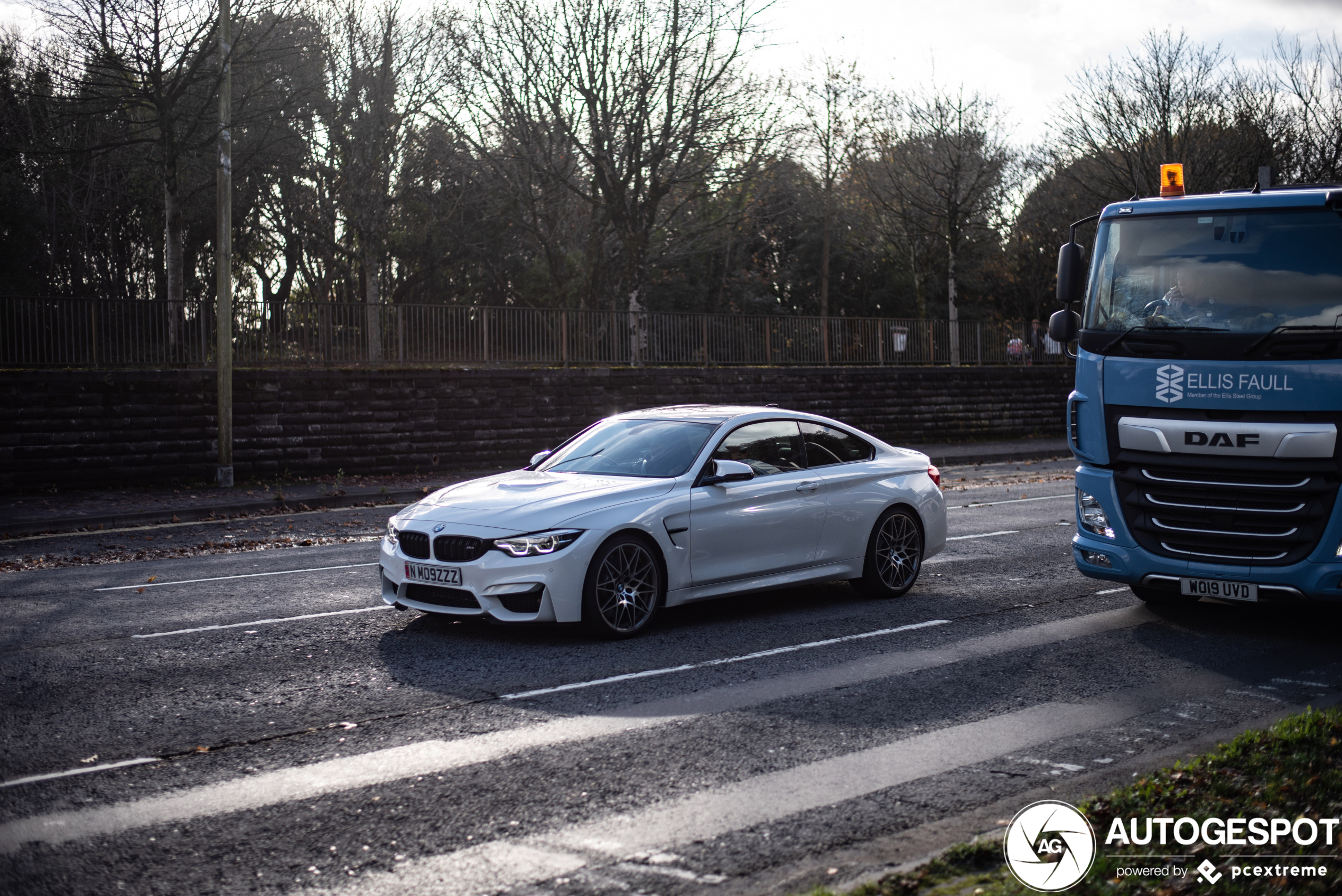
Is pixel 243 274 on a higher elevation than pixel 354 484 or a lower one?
higher

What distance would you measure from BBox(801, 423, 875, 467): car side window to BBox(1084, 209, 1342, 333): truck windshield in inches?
78.8

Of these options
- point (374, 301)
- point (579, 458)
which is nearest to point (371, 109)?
point (374, 301)

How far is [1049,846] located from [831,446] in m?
5.53

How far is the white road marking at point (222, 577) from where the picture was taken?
10.3 metres

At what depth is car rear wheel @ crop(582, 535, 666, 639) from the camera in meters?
7.71

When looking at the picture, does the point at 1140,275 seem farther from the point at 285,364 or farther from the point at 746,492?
the point at 285,364

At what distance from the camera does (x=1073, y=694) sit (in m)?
6.72

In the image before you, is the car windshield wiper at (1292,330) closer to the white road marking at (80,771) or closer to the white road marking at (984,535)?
the white road marking at (984,535)

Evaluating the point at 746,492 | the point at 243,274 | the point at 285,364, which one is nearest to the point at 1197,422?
the point at 746,492

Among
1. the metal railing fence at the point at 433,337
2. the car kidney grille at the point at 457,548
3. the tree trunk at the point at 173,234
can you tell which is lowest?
the car kidney grille at the point at 457,548

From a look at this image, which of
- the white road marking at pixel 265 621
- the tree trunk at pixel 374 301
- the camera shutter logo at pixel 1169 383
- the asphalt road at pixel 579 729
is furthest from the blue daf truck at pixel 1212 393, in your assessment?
the tree trunk at pixel 374 301

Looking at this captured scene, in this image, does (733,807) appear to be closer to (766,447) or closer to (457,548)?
(457,548)

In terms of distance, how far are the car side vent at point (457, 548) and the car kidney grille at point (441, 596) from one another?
184mm

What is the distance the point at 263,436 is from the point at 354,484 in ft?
5.92
